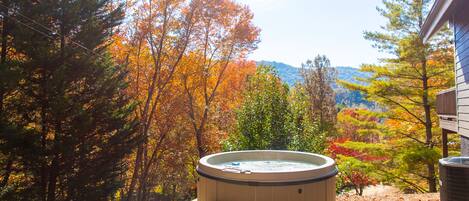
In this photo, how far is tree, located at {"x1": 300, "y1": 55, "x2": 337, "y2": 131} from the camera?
22.4 meters

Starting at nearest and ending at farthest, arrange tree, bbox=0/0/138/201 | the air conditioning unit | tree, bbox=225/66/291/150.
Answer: the air conditioning unit
tree, bbox=0/0/138/201
tree, bbox=225/66/291/150

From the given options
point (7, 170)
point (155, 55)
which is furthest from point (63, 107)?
point (155, 55)

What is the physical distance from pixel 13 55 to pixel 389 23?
1186 cm

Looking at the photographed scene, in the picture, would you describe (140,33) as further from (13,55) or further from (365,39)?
(365,39)

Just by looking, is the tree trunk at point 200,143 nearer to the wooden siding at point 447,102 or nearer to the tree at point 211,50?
the tree at point 211,50

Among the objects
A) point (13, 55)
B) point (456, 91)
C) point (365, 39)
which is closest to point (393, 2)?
point (365, 39)

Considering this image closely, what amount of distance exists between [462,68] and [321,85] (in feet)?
55.8

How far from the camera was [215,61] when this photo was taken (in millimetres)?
16969

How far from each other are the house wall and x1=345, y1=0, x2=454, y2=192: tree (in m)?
4.19

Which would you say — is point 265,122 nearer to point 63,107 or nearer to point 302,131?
point 302,131

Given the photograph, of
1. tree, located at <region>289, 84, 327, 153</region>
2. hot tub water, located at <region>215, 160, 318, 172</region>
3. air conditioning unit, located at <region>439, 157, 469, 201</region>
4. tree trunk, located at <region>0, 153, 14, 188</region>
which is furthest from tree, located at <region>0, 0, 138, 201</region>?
air conditioning unit, located at <region>439, 157, 469, 201</region>

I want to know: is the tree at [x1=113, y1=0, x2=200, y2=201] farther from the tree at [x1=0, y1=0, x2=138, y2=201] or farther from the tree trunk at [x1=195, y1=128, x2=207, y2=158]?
the tree at [x1=0, y1=0, x2=138, y2=201]

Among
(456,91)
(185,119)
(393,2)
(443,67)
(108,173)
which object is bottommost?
(108,173)

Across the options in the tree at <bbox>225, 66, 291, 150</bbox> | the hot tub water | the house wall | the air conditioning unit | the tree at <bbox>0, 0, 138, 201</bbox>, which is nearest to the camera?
the air conditioning unit
